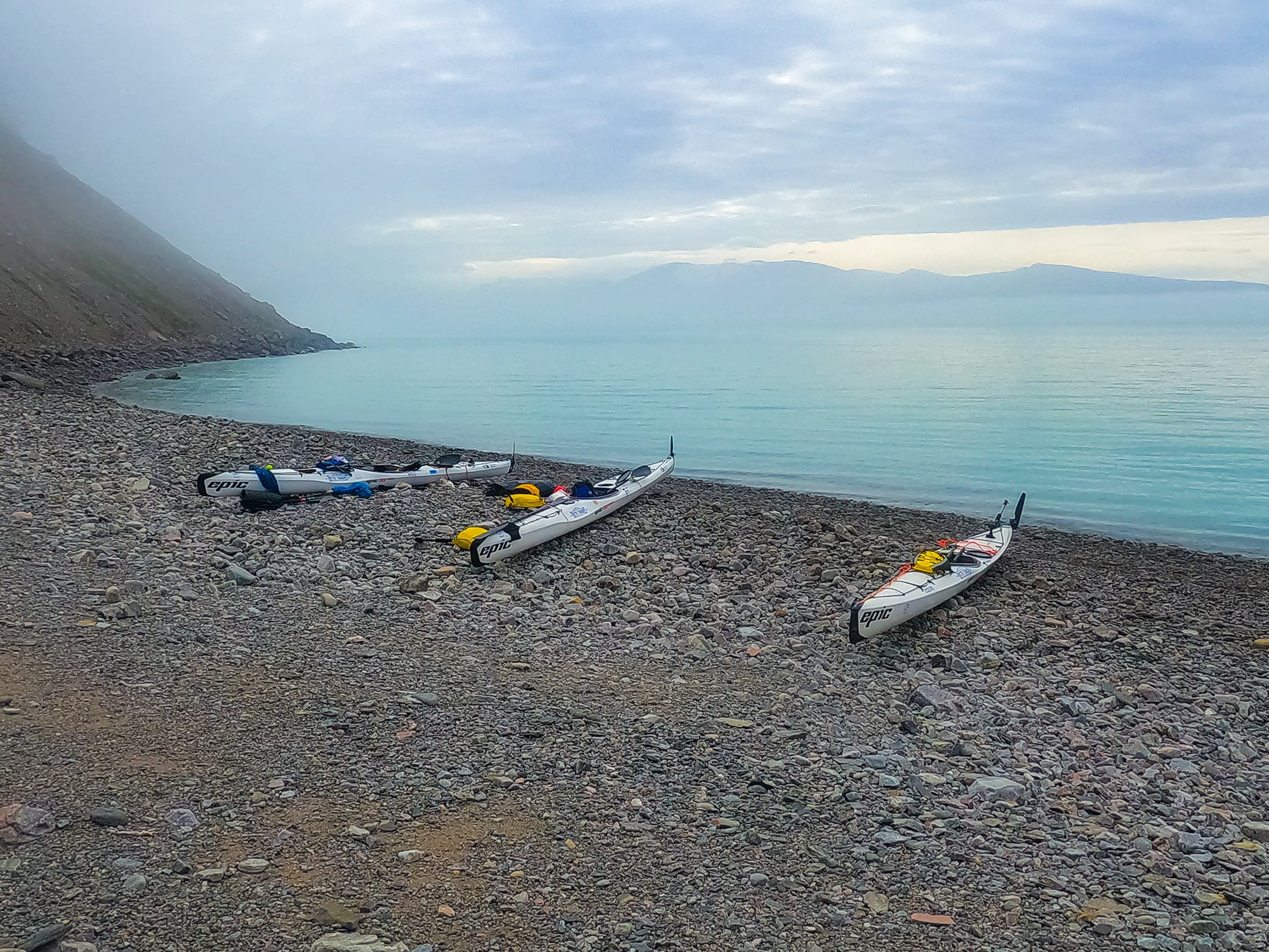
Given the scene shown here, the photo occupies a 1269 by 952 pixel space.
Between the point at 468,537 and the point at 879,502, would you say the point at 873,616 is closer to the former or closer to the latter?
the point at 468,537

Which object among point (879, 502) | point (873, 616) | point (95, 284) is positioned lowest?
point (879, 502)

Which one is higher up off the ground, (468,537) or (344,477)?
(344,477)

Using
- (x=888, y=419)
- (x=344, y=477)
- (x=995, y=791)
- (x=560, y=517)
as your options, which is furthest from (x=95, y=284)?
(x=995, y=791)

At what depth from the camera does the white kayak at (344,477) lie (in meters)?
19.1

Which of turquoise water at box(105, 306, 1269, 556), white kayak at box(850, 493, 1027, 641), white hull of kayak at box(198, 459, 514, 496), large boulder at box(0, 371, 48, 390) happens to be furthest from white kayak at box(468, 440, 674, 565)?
large boulder at box(0, 371, 48, 390)

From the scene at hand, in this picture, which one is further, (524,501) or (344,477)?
(344,477)

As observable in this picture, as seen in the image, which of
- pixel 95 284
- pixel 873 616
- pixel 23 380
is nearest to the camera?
pixel 873 616

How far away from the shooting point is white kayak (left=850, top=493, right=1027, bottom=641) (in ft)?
40.8

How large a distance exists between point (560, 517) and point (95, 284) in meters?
99.0

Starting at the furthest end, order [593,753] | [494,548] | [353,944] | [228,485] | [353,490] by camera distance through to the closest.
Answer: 1. [353,490]
2. [228,485]
3. [494,548]
4. [593,753]
5. [353,944]

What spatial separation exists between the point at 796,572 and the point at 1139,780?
757cm

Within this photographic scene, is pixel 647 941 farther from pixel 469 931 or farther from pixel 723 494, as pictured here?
pixel 723 494

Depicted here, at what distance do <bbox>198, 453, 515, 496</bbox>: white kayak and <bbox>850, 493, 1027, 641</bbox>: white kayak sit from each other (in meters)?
12.1

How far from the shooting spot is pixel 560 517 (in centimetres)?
1759
